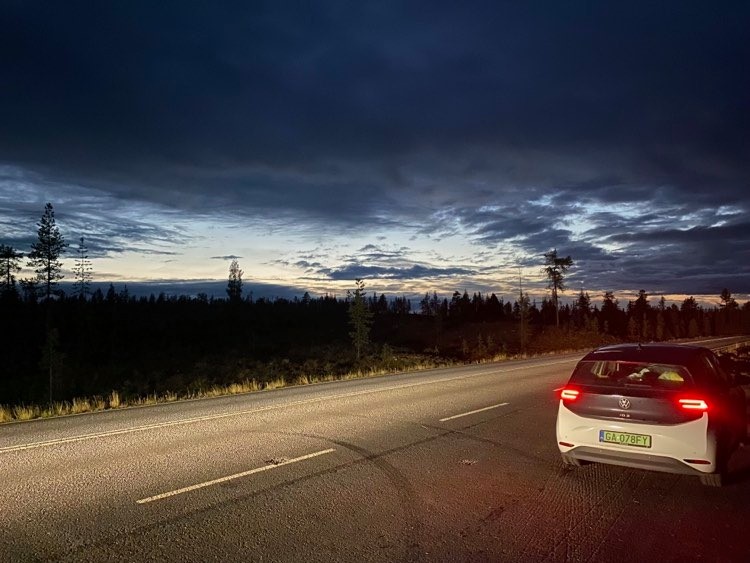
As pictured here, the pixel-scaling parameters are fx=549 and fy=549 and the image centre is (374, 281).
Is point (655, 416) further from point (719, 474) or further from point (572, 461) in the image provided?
point (572, 461)

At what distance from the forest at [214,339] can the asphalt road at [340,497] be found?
9.87 metres

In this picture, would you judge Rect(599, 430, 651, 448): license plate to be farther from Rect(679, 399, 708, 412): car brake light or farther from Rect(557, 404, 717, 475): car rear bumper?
Rect(679, 399, 708, 412): car brake light

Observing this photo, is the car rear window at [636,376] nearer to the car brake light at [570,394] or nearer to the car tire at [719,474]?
the car brake light at [570,394]

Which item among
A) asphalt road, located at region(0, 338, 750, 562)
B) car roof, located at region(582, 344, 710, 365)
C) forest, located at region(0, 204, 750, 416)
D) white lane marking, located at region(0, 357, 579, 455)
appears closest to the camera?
asphalt road, located at region(0, 338, 750, 562)

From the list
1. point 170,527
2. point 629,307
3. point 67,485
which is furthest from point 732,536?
point 629,307

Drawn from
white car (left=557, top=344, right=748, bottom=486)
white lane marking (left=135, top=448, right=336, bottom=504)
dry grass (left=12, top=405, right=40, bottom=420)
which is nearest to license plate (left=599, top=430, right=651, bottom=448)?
white car (left=557, top=344, right=748, bottom=486)

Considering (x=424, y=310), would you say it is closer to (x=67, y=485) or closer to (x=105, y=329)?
(x=105, y=329)

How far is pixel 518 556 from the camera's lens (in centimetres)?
456

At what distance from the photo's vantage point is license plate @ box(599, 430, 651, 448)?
6.40 m

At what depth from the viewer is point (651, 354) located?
7.21 metres

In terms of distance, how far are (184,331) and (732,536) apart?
8471cm

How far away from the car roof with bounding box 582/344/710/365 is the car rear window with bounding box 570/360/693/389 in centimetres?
8

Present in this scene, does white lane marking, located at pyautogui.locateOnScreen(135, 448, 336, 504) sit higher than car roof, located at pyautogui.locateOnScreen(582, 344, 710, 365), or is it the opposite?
car roof, located at pyautogui.locateOnScreen(582, 344, 710, 365)

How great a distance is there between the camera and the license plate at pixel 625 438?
640 cm
